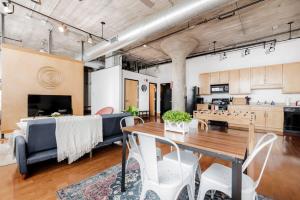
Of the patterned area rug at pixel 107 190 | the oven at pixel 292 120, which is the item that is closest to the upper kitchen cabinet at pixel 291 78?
the oven at pixel 292 120

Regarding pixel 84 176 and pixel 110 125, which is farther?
pixel 110 125

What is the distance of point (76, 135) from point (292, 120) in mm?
6158

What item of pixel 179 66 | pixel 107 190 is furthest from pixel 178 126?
pixel 179 66

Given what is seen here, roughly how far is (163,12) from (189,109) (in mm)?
4703

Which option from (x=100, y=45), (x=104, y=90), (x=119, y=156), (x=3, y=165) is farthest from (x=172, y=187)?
(x=104, y=90)

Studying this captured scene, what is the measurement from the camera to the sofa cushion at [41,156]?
2148 mm

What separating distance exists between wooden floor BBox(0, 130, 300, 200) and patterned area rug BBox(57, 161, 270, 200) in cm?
16

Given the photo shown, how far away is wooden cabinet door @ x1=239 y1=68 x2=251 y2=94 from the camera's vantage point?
5520 mm

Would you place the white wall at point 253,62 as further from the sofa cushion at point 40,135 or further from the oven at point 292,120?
the sofa cushion at point 40,135

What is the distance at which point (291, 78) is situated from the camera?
4.77 metres

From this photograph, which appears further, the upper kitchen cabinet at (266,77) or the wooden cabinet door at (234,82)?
the wooden cabinet door at (234,82)

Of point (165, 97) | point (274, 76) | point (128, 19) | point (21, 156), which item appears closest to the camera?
point (21, 156)

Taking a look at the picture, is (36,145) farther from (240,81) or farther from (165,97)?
(165,97)

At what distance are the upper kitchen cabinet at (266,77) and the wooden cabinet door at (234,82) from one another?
0.46 meters
